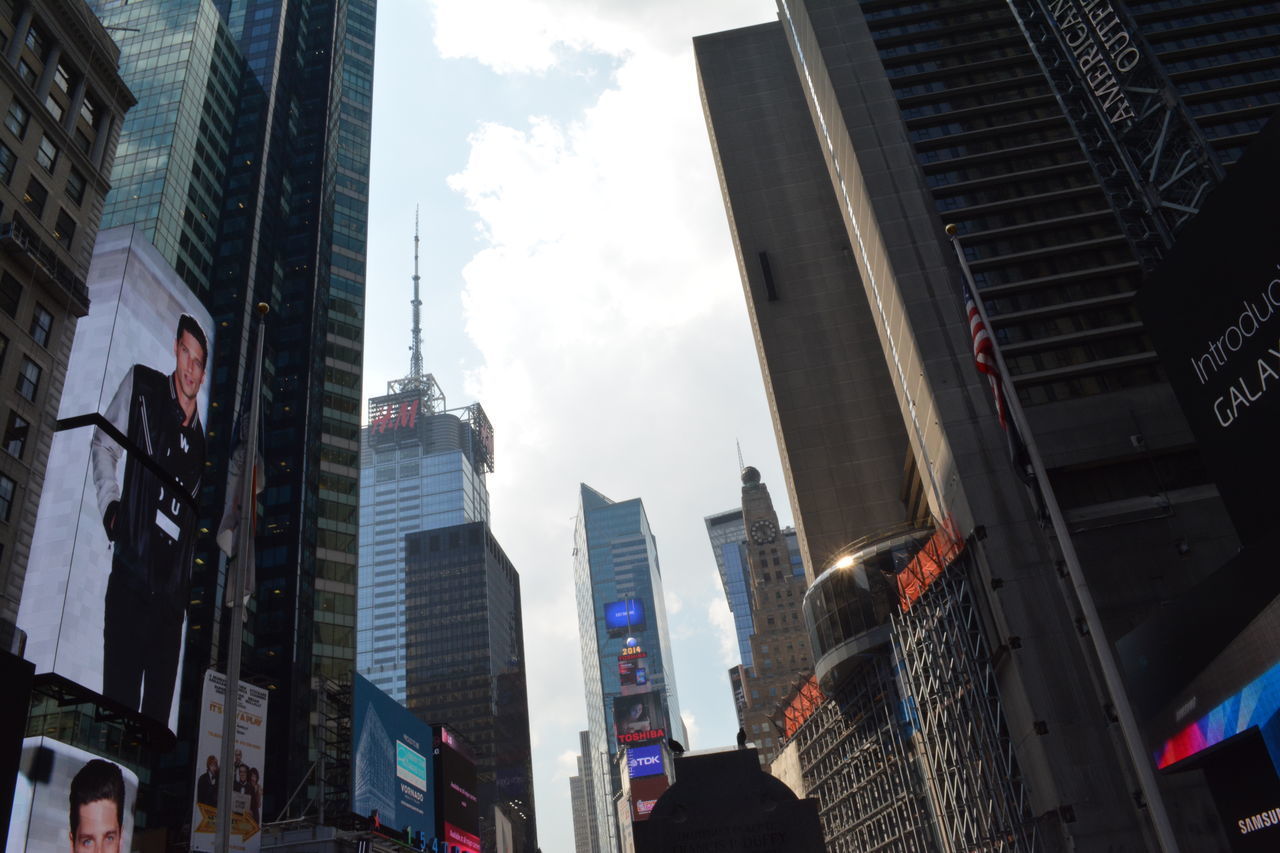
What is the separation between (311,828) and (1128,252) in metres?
71.0

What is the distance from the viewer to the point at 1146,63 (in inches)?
1502

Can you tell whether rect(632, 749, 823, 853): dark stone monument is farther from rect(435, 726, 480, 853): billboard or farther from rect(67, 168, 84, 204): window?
rect(435, 726, 480, 853): billboard

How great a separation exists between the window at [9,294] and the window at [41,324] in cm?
119

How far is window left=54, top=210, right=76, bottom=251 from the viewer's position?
47594 mm

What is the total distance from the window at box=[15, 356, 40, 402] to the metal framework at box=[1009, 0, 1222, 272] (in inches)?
1860

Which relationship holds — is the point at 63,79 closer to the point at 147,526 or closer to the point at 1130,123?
the point at 147,526

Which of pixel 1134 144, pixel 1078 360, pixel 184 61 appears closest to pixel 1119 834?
pixel 1078 360

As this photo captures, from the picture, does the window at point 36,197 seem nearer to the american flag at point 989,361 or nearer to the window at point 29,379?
the window at point 29,379

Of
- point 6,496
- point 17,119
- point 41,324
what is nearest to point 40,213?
point 17,119

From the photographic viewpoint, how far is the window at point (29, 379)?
43406 mm

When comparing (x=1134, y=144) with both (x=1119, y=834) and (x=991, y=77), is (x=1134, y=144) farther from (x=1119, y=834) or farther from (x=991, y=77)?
(x=991, y=77)

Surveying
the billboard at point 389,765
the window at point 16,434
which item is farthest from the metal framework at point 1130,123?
the billboard at point 389,765

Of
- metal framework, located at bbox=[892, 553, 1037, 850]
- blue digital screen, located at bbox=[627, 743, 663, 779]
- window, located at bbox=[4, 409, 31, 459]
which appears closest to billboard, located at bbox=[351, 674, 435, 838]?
window, located at bbox=[4, 409, 31, 459]

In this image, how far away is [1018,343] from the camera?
70.6m
